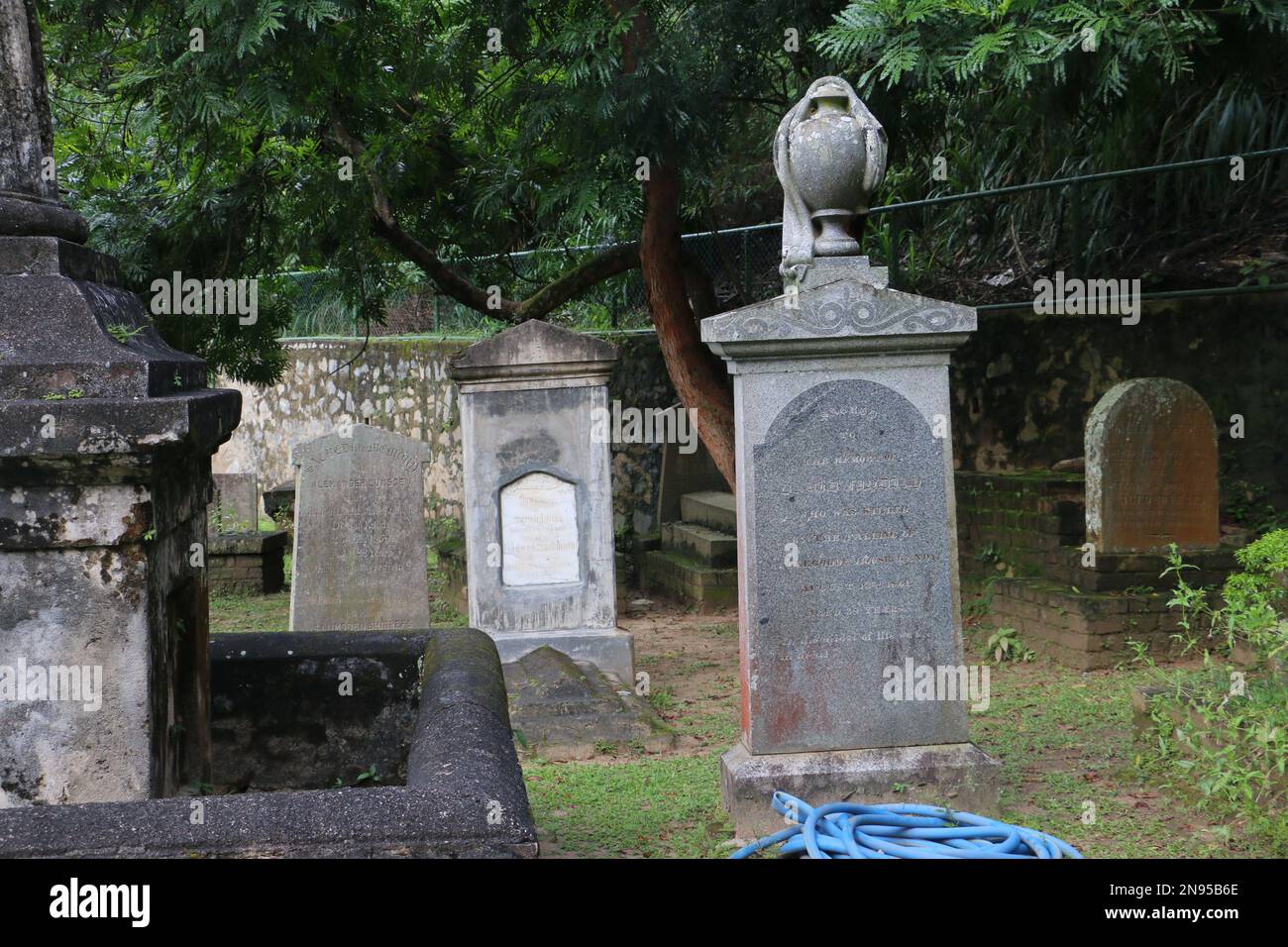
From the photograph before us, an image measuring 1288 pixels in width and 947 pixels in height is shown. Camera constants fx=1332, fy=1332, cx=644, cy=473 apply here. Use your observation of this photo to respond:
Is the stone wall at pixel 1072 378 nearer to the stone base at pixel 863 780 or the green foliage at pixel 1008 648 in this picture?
Result: the green foliage at pixel 1008 648

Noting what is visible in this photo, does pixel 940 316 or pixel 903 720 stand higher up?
pixel 940 316

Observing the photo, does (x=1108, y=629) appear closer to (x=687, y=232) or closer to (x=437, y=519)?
(x=687, y=232)

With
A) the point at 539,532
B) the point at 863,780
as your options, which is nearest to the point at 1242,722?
the point at 863,780

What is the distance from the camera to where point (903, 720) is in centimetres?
511

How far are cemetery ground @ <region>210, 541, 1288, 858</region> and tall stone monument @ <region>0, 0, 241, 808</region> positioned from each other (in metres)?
1.51

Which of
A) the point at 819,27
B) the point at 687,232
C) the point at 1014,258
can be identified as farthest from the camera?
the point at 687,232

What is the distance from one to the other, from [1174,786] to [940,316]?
2141 mm

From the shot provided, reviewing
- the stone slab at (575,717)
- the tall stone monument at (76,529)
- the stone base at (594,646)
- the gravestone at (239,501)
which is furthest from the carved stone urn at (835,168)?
the gravestone at (239,501)

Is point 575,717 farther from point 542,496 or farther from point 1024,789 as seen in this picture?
point 1024,789

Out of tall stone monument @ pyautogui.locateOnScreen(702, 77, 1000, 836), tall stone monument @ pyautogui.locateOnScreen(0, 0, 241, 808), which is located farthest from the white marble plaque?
tall stone monument @ pyautogui.locateOnScreen(0, 0, 241, 808)

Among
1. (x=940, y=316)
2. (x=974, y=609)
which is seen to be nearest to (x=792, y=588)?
(x=940, y=316)

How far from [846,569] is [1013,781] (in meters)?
1.36

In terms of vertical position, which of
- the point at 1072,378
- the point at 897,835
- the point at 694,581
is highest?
the point at 1072,378

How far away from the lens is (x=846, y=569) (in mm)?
5078
